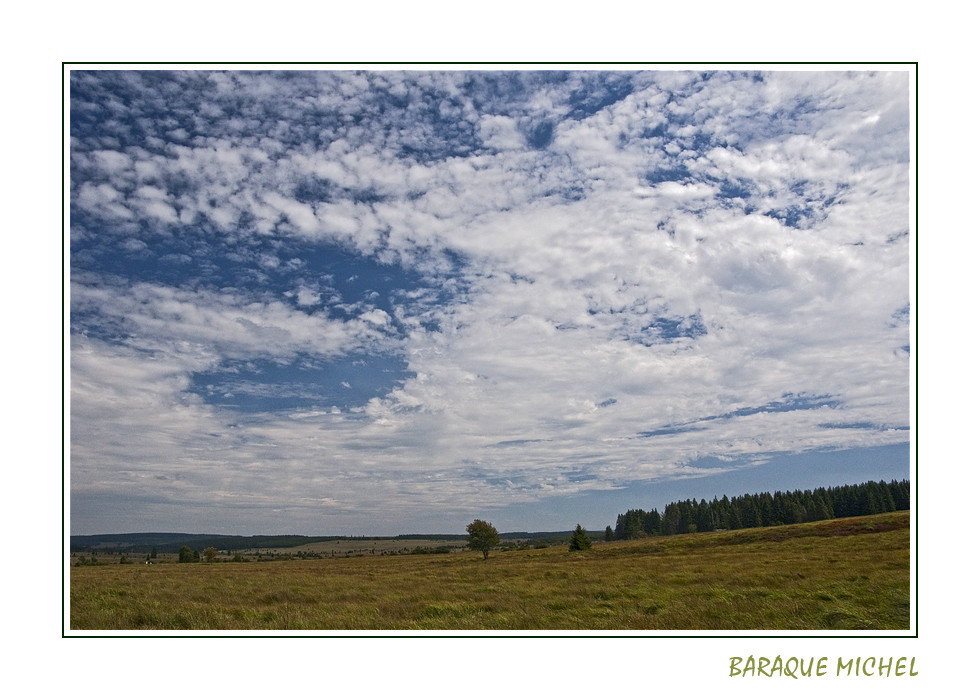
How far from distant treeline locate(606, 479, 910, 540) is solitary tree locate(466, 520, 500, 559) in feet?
21.2

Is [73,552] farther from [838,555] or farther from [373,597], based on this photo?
[838,555]

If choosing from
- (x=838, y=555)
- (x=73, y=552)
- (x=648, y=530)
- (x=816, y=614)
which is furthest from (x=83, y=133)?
(x=648, y=530)

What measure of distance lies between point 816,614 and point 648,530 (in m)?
19.5

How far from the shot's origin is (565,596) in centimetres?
1669

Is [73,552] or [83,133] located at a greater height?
[83,133]

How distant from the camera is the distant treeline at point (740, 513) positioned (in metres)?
28.6

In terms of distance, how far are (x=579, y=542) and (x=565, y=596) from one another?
18558 mm
